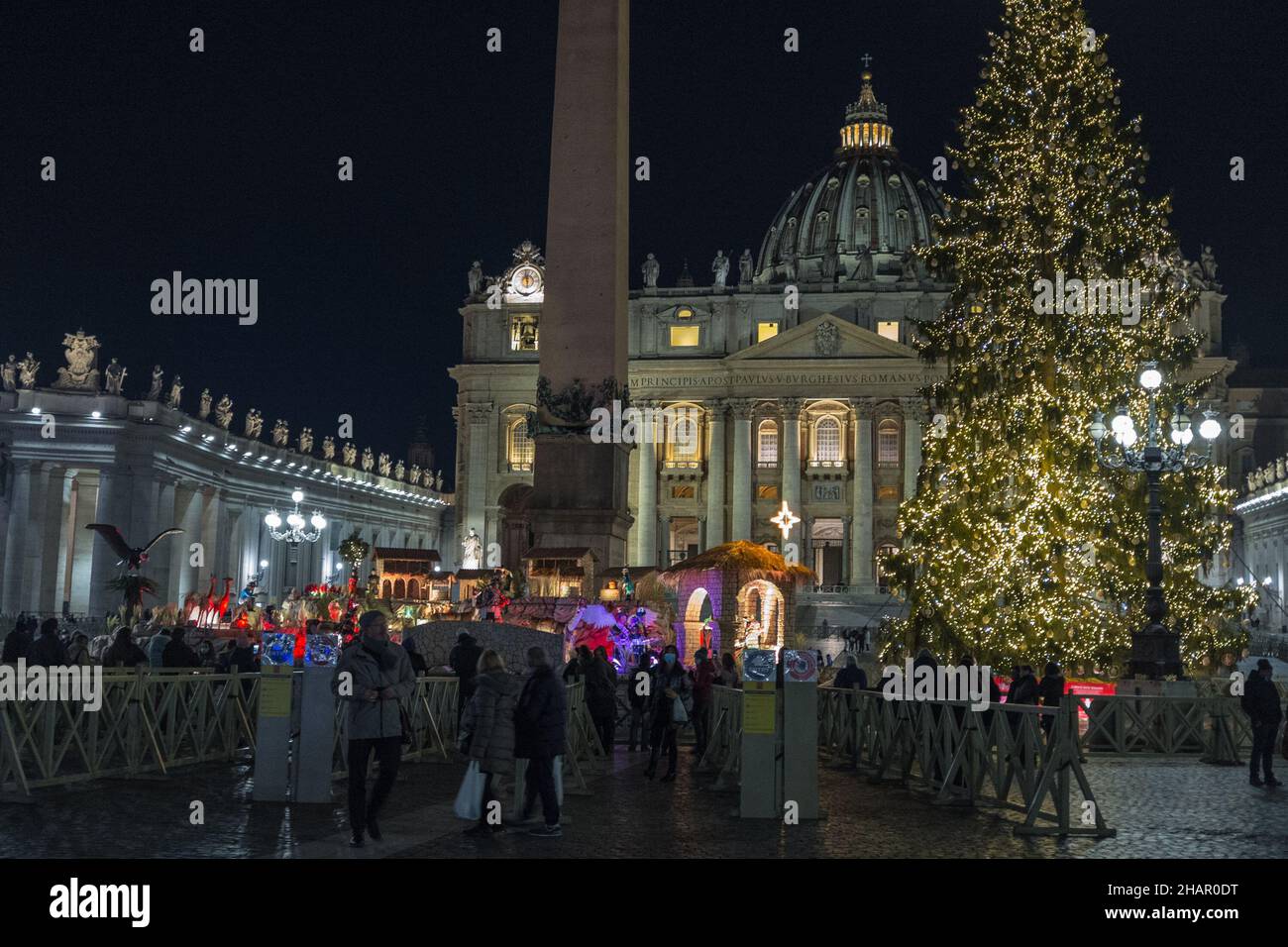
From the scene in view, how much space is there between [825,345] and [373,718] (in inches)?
2859

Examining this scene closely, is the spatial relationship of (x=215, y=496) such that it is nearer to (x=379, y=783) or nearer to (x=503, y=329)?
(x=503, y=329)

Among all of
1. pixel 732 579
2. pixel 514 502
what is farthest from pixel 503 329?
pixel 732 579

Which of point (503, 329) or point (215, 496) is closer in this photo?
point (215, 496)

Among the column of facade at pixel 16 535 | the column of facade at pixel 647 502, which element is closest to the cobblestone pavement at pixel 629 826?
the column of facade at pixel 16 535

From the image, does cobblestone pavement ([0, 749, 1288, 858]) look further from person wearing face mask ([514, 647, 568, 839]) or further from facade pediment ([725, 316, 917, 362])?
facade pediment ([725, 316, 917, 362])

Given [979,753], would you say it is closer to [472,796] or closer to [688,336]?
[472,796]

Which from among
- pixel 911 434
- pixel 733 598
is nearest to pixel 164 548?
pixel 733 598

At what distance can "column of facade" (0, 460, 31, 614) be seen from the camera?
5116 cm

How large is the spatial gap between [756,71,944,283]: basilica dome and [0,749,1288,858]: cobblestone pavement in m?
88.3
